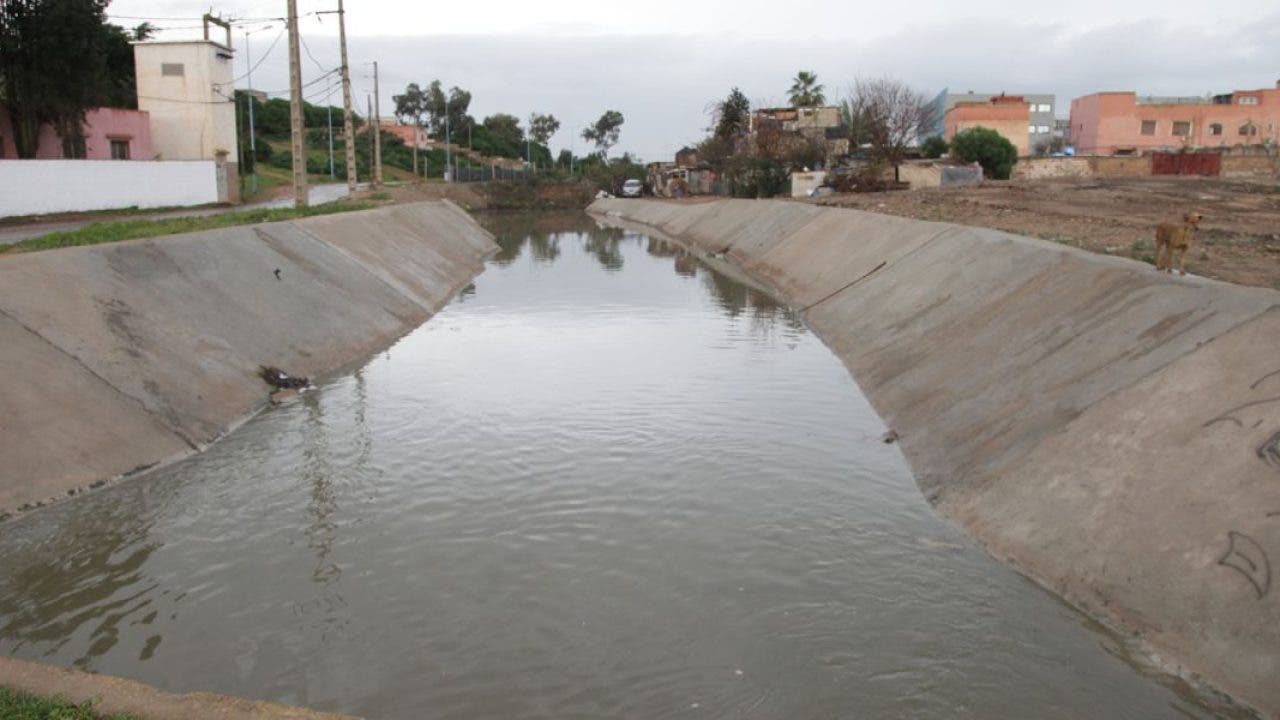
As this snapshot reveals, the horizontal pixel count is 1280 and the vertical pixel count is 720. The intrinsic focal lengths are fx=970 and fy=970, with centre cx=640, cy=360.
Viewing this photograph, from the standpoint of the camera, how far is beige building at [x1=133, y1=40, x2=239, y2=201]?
143ft

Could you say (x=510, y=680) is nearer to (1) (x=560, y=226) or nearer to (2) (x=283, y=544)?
(2) (x=283, y=544)

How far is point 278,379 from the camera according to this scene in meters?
14.5

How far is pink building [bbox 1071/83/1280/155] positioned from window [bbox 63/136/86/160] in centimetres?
6191

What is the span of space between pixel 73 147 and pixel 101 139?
1.39 meters

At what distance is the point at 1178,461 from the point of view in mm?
7664

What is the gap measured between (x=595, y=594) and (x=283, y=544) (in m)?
2.98

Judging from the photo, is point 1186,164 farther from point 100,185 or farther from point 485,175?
point 485,175

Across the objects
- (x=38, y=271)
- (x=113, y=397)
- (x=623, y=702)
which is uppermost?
(x=38, y=271)

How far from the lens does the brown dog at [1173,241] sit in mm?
11375

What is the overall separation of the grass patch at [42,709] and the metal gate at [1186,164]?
50.9 metres

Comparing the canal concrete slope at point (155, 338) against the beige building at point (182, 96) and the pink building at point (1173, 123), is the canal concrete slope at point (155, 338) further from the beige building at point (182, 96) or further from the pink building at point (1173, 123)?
the pink building at point (1173, 123)

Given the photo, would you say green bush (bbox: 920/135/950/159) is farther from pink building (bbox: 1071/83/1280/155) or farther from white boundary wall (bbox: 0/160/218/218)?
white boundary wall (bbox: 0/160/218/218)

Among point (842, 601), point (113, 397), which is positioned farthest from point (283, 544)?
point (842, 601)

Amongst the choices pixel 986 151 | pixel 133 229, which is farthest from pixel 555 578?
pixel 986 151
